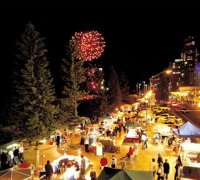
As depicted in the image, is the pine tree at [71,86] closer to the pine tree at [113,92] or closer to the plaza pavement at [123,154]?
the plaza pavement at [123,154]

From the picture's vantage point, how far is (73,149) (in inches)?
1073

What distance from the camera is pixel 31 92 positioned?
22.3 meters

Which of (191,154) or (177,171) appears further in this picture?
(191,154)

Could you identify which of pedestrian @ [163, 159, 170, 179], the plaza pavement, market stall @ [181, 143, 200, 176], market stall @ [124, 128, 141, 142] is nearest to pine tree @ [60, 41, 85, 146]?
the plaza pavement

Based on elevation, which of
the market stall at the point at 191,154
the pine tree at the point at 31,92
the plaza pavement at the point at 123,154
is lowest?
the plaza pavement at the point at 123,154

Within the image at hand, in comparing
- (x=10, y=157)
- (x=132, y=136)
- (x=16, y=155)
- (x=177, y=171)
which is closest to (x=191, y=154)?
(x=177, y=171)

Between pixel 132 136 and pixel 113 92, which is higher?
pixel 113 92

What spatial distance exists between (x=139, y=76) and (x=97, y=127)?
111 m

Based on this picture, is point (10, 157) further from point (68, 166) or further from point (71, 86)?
point (71, 86)

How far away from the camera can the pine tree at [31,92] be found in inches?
869

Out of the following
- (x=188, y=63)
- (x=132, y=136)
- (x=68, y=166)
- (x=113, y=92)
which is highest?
(x=188, y=63)

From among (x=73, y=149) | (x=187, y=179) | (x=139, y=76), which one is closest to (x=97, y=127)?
(x=73, y=149)

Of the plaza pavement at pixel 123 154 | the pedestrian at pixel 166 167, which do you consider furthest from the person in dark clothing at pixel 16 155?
the pedestrian at pixel 166 167

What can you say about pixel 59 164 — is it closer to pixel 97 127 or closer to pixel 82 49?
pixel 97 127
